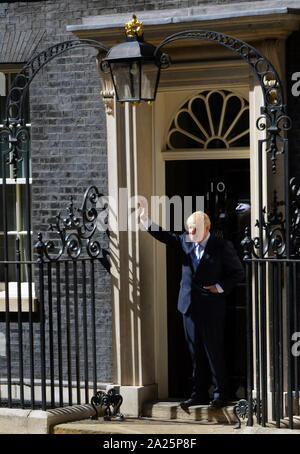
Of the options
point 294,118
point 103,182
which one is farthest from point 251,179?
point 103,182

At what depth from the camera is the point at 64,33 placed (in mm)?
11625

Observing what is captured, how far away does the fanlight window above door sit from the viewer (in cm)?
1125

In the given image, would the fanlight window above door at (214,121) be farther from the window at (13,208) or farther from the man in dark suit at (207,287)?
the window at (13,208)

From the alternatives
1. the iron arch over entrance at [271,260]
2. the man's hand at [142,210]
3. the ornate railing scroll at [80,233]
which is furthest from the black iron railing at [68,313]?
the iron arch over entrance at [271,260]

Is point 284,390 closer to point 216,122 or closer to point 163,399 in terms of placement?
point 163,399

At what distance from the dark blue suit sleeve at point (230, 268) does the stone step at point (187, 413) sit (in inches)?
40.7

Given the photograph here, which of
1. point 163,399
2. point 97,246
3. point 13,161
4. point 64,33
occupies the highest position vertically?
point 64,33

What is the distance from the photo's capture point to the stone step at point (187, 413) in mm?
10922

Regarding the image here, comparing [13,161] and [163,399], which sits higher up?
[13,161]

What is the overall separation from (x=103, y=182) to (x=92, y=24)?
1391 mm

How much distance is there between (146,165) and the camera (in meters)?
11.3

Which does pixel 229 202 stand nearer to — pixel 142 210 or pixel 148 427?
pixel 142 210

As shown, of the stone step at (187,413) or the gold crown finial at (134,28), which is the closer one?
the gold crown finial at (134,28)

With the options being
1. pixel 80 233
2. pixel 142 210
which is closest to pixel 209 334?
pixel 142 210
